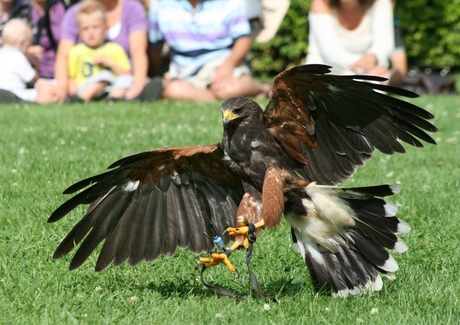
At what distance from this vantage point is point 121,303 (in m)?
4.04

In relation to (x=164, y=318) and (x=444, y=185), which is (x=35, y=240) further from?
(x=444, y=185)

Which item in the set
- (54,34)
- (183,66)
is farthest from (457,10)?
(54,34)

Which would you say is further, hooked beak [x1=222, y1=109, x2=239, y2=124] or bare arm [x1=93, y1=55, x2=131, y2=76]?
bare arm [x1=93, y1=55, x2=131, y2=76]

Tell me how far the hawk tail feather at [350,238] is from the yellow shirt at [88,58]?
7.70 m

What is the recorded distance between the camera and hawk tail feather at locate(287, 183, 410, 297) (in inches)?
160

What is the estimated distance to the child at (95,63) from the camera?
36.8ft

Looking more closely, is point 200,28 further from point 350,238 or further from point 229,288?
point 350,238

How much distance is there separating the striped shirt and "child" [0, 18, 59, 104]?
1917mm

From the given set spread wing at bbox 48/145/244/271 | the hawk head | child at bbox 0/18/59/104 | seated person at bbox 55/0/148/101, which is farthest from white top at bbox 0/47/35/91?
the hawk head

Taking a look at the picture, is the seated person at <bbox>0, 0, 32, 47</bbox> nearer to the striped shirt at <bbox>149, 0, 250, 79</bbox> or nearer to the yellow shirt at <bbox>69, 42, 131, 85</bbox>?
the yellow shirt at <bbox>69, 42, 131, 85</bbox>

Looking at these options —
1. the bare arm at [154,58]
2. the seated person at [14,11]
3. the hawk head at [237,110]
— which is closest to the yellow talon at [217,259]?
the hawk head at [237,110]

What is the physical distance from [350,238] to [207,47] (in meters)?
7.75

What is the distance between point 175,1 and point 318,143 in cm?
764

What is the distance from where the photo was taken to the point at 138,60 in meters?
11.2
